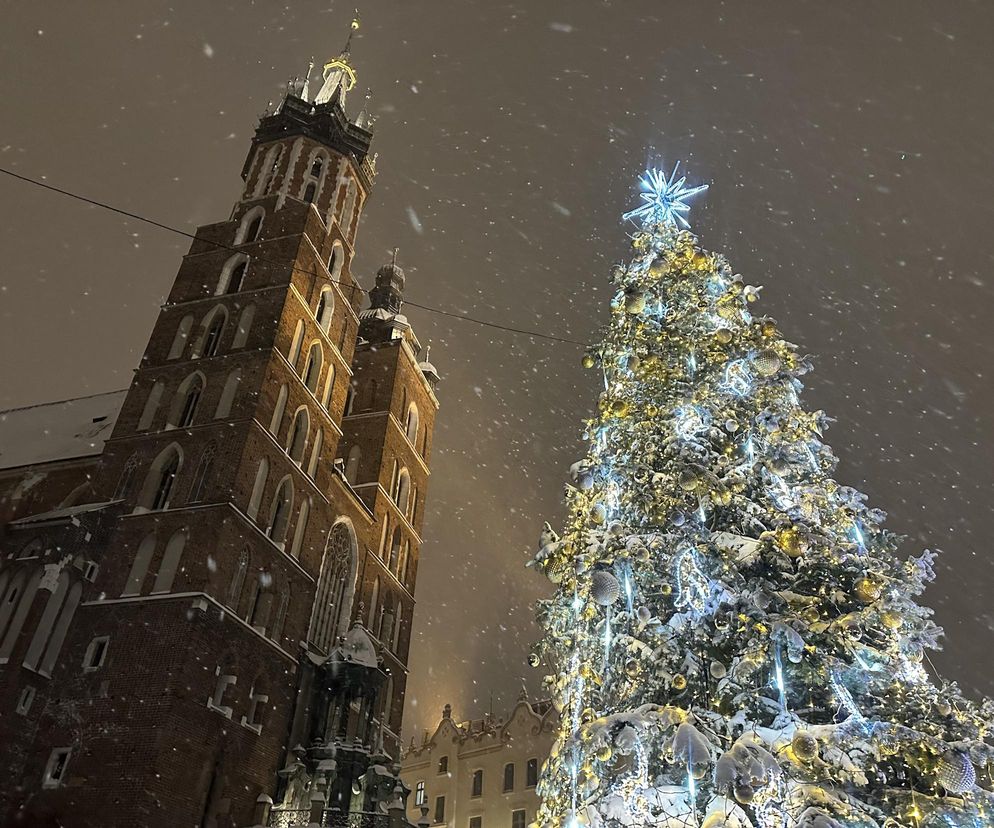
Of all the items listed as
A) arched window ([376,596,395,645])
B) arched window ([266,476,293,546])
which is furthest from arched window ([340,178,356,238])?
arched window ([376,596,395,645])

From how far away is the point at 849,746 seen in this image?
561 cm

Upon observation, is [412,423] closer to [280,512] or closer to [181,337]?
[181,337]

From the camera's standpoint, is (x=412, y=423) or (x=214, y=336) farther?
(x=412, y=423)

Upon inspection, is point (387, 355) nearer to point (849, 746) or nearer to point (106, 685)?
point (106, 685)

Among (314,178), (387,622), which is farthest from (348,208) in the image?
(387,622)

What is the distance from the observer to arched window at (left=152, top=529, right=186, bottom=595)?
18266mm

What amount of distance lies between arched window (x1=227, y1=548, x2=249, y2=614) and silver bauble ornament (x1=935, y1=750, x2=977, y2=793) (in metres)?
16.4

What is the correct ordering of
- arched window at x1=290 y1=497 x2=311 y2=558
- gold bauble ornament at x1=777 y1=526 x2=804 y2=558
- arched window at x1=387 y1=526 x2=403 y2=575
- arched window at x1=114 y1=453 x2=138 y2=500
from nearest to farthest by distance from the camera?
gold bauble ornament at x1=777 y1=526 x2=804 y2=558 → arched window at x1=114 y1=453 x2=138 y2=500 → arched window at x1=290 y1=497 x2=311 y2=558 → arched window at x1=387 y1=526 x2=403 y2=575

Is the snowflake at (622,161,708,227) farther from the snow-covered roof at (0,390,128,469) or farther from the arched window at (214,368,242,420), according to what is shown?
the snow-covered roof at (0,390,128,469)

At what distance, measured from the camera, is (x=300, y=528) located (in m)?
22.2

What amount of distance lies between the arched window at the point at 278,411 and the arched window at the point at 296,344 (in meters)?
1.16

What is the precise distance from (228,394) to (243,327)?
105 inches

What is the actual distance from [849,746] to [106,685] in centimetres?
1594

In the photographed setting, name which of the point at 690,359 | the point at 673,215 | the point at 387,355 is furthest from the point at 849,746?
the point at 387,355
